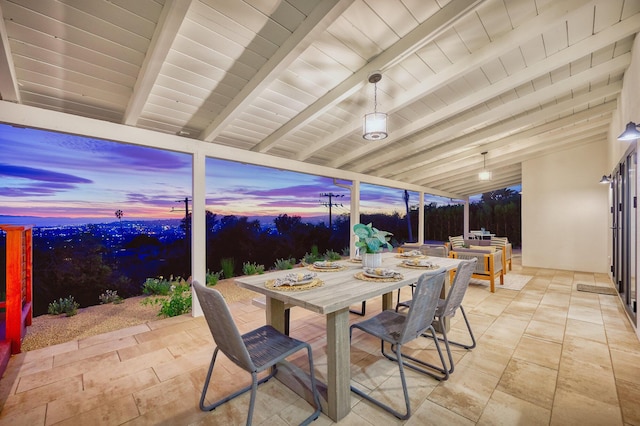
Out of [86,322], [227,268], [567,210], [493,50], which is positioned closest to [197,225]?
[86,322]

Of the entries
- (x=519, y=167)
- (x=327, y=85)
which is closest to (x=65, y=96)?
(x=327, y=85)

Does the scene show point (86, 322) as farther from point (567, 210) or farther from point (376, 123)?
point (567, 210)

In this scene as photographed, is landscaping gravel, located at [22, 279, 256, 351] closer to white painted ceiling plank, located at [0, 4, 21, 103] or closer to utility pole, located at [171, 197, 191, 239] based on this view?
utility pole, located at [171, 197, 191, 239]

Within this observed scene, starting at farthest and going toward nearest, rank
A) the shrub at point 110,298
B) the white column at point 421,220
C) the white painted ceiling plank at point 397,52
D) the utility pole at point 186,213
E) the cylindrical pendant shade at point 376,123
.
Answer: the white column at point 421,220
the utility pole at point 186,213
the shrub at point 110,298
the cylindrical pendant shade at point 376,123
the white painted ceiling plank at point 397,52

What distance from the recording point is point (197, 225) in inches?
132

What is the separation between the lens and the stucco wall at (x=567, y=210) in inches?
236

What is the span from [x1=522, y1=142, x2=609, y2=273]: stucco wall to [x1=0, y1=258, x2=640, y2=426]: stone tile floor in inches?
159

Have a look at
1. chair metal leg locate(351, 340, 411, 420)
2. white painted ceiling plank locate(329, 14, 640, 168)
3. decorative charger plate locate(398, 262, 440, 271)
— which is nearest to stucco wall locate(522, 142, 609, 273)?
white painted ceiling plank locate(329, 14, 640, 168)

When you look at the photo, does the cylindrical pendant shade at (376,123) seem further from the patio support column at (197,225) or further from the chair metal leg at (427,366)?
the patio support column at (197,225)

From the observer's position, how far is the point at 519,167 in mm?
7500

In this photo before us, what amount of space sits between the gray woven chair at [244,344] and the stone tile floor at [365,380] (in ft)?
0.95

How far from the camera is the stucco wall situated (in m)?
5.99

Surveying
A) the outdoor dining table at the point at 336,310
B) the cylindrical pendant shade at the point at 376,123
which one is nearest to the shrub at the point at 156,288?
the outdoor dining table at the point at 336,310

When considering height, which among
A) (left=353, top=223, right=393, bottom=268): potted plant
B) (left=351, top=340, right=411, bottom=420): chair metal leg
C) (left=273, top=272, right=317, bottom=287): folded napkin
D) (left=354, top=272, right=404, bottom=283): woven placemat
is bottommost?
(left=351, top=340, right=411, bottom=420): chair metal leg
